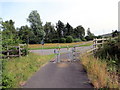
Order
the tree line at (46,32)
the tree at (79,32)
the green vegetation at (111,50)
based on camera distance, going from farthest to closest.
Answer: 1. the tree at (79,32)
2. the tree line at (46,32)
3. the green vegetation at (111,50)

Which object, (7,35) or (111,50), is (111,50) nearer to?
(111,50)

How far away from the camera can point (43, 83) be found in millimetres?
6105

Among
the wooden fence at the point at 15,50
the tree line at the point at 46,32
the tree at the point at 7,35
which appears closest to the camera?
the tree at the point at 7,35

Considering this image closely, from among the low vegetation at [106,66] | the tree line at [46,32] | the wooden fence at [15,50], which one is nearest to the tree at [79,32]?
the tree line at [46,32]

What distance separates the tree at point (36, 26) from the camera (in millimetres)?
54688

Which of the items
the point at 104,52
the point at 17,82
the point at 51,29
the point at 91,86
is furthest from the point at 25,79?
the point at 51,29

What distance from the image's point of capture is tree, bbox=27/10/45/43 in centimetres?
5469

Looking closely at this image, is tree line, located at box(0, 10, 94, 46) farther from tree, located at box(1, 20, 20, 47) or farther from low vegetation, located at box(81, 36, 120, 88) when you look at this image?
low vegetation, located at box(81, 36, 120, 88)

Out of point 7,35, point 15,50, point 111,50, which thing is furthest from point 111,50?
point 15,50

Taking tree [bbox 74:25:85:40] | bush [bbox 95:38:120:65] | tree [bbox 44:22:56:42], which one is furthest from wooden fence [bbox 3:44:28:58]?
tree [bbox 74:25:85:40]

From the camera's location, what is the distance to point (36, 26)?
2195 inches

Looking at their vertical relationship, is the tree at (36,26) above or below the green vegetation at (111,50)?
above

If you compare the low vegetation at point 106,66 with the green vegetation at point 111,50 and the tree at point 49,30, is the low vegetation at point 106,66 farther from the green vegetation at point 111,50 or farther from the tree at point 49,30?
the tree at point 49,30

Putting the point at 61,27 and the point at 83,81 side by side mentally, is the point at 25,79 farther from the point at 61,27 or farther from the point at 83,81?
the point at 61,27
